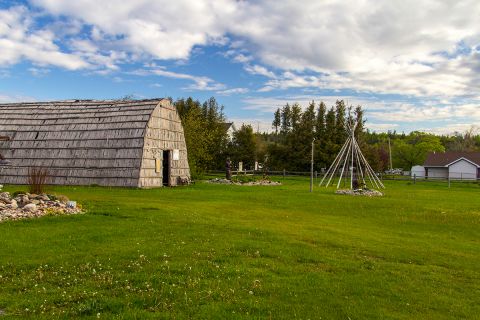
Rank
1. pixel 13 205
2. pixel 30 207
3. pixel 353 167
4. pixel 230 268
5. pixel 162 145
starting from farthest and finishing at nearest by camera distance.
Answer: pixel 353 167
pixel 162 145
pixel 13 205
pixel 30 207
pixel 230 268

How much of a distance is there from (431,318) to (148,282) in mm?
5031

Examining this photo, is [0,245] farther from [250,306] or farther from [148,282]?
[250,306]

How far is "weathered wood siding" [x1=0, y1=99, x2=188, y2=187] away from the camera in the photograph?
106 feet

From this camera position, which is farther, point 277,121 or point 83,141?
point 277,121

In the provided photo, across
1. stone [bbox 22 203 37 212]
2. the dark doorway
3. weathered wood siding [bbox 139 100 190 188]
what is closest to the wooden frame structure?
weathered wood siding [bbox 139 100 190 188]

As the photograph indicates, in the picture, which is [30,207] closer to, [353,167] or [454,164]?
[353,167]

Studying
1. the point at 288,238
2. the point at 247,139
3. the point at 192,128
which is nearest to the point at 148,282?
the point at 288,238

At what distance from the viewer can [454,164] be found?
76.0 metres

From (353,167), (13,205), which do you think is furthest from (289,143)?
(13,205)

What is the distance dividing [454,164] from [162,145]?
60.7 meters

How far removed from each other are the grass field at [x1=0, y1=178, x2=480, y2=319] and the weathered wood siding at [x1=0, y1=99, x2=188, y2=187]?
51.3 ft

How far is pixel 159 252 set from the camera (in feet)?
34.3

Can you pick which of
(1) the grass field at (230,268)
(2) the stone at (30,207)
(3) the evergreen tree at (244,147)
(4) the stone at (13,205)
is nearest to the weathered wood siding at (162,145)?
(4) the stone at (13,205)

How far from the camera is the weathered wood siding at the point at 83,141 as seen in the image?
32281 mm
